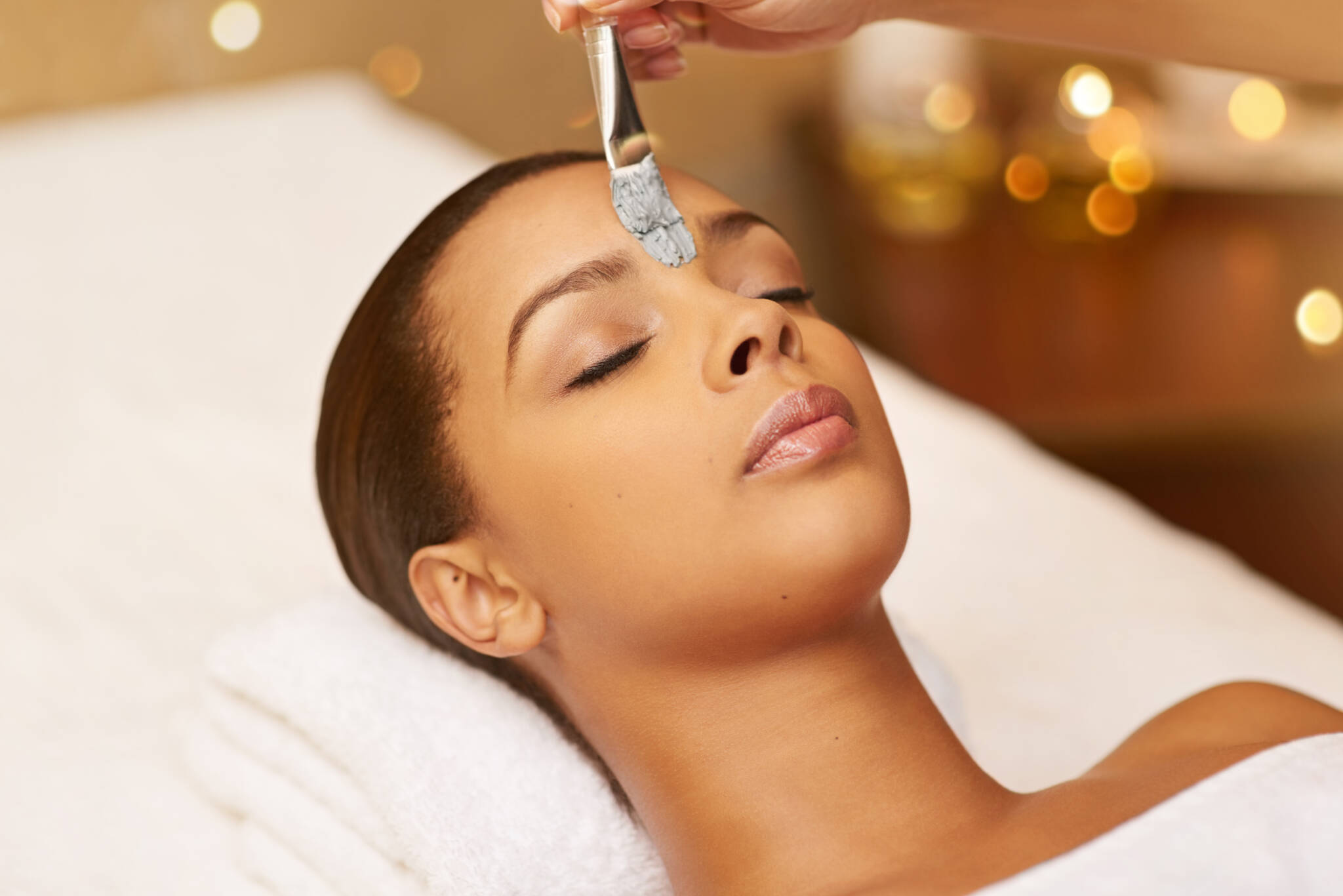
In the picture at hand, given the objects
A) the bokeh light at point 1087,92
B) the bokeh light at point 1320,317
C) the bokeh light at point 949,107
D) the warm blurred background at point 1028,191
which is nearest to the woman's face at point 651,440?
the warm blurred background at point 1028,191

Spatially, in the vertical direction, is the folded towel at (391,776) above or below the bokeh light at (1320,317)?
above

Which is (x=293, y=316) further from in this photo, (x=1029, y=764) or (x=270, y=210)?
(x=1029, y=764)

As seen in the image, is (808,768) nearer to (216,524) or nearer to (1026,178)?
(216,524)

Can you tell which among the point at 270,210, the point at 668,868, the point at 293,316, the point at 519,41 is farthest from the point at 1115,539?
the point at 519,41

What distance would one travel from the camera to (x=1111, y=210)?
2.52 meters

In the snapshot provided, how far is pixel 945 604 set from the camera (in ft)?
4.35

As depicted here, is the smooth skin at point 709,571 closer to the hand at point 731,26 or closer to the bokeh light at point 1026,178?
the hand at point 731,26

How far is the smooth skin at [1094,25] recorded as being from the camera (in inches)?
39.1

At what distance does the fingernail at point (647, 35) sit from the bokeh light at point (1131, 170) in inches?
67.4

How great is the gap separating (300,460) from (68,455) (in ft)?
0.91

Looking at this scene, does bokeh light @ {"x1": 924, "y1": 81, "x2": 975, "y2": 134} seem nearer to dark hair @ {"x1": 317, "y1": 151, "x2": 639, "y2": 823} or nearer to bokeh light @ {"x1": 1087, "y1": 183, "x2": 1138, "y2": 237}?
bokeh light @ {"x1": 1087, "y1": 183, "x2": 1138, "y2": 237}

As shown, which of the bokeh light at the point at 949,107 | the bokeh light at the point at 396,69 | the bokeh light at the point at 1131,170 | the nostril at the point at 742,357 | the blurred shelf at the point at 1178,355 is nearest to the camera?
the nostril at the point at 742,357

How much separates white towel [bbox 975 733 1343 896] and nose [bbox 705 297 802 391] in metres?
0.34

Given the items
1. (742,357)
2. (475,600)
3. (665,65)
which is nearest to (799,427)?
(742,357)
